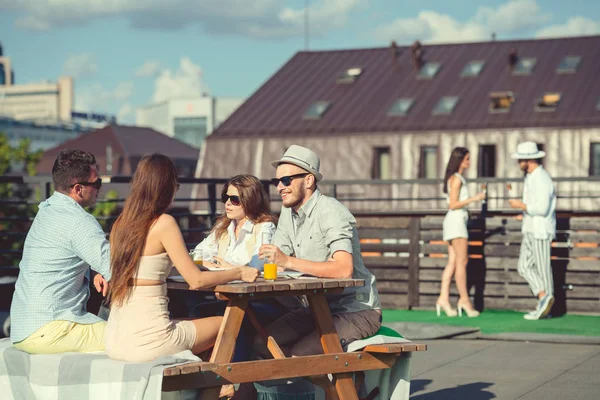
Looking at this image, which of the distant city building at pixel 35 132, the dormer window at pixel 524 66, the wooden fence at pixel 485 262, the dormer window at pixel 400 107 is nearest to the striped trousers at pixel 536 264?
the wooden fence at pixel 485 262

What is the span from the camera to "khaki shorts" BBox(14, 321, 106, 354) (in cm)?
588

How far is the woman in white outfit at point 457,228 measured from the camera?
1232cm

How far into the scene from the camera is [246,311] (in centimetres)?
629

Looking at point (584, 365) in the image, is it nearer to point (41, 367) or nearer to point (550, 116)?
point (41, 367)

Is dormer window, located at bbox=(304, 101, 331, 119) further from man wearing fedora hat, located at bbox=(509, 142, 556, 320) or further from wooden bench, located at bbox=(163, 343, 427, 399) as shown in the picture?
wooden bench, located at bbox=(163, 343, 427, 399)

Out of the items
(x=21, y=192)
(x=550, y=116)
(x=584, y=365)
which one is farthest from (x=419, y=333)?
(x=21, y=192)

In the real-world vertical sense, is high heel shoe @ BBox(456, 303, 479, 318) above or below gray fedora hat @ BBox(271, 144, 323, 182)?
below

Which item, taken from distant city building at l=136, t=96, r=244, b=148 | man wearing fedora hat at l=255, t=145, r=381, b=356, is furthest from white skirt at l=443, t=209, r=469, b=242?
distant city building at l=136, t=96, r=244, b=148

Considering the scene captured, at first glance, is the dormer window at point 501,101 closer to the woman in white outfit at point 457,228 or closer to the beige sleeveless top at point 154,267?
the woman in white outfit at point 457,228

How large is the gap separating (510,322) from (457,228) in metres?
1.23

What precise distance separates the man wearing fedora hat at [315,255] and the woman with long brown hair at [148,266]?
0.58m

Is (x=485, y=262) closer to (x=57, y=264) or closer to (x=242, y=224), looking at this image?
(x=242, y=224)

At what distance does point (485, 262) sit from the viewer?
518 inches

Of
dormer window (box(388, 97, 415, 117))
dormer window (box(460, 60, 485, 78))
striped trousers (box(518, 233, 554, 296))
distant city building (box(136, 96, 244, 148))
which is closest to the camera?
striped trousers (box(518, 233, 554, 296))
